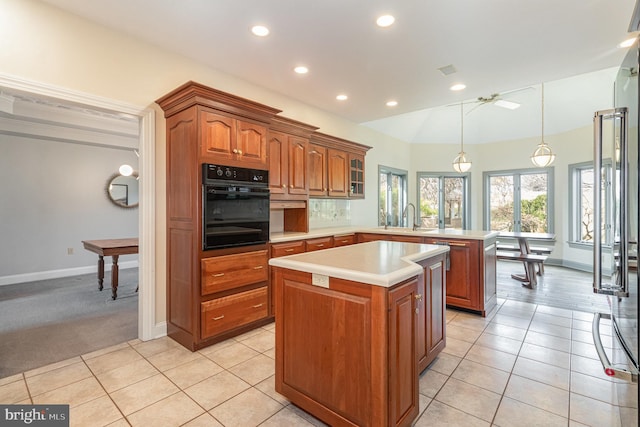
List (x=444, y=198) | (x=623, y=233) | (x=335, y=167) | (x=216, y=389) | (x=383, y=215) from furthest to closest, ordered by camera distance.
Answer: (x=444, y=198), (x=383, y=215), (x=335, y=167), (x=216, y=389), (x=623, y=233)

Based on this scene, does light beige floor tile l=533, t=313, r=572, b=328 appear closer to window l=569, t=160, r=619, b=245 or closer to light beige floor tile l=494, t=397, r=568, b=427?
light beige floor tile l=494, t=397, r=568, b=427

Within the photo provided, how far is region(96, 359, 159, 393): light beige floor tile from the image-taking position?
2.22m

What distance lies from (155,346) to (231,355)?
77 centimetres

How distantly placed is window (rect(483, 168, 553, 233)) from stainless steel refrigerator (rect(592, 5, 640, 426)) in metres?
6.37

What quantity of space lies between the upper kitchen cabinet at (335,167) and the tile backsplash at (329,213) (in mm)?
356

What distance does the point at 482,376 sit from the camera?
2330mm

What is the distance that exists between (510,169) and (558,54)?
15.9 feet

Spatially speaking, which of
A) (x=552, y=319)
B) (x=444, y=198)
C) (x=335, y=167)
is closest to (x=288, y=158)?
(x=335, y=167)

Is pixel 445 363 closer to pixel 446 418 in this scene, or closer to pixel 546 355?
pixel 446 418

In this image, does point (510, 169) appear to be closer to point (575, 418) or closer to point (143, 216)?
point (575, 418)

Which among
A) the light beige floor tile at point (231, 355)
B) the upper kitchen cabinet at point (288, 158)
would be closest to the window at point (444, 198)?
the upper kitchen cabinet at point (288, 158)

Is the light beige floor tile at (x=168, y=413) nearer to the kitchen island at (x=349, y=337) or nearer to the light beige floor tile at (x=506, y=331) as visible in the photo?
the kitchen island at (x=349, y=337)

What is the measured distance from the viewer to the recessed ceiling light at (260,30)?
105 inches

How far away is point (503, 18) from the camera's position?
2521 mm
